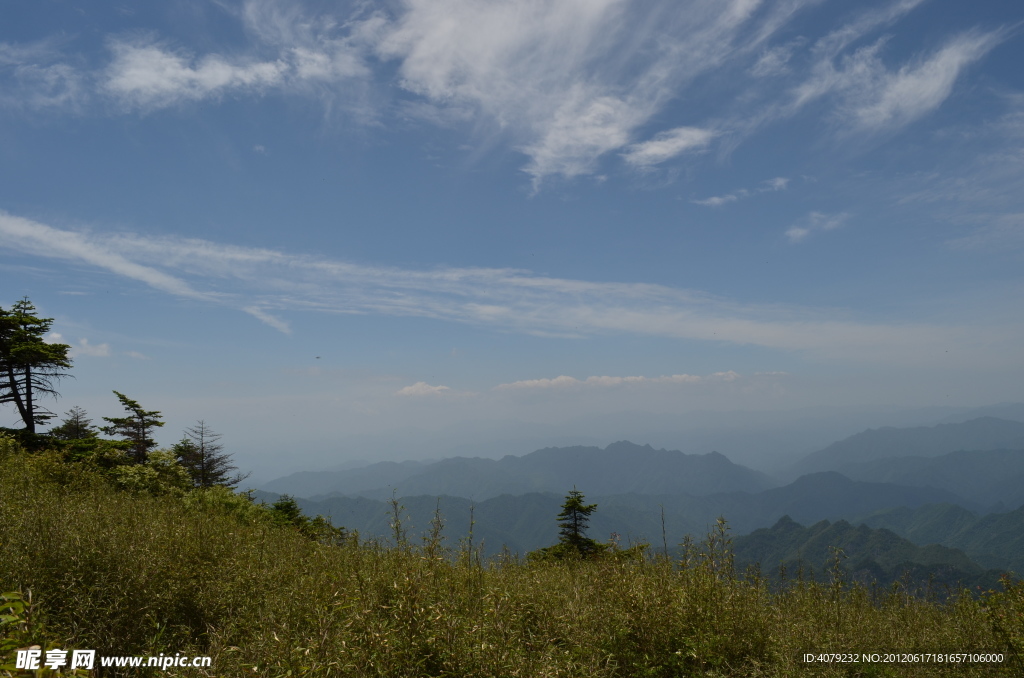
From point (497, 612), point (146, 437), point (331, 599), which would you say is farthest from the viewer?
point (146, 437)

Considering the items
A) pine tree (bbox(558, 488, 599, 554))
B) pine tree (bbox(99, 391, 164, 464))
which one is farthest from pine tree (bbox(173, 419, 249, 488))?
pine tree (bbox(558, 488, 599, 554))

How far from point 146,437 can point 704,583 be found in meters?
33.1

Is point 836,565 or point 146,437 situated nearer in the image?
point 836,565

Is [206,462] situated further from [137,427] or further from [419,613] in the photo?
[419,613]

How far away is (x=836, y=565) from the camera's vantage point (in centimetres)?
839

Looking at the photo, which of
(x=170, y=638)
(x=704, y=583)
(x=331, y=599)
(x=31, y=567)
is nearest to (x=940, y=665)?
(x=704, y=583)

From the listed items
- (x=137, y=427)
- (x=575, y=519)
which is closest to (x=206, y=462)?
(x=137, y=427)

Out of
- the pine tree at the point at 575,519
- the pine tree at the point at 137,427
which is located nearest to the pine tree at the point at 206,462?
the pine tree at the point at 137,427

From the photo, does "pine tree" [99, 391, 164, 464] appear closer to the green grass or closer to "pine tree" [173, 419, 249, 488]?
"pine tree" [173, 419, 249, 488]

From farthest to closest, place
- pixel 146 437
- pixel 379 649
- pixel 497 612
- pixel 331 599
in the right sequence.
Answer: pixel 146 437
pixel 331 599
pixel 497 612
pixel 379 649

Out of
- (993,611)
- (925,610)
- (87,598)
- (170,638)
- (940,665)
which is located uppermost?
(87,598)

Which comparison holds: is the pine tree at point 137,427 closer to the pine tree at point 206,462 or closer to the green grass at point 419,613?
the pine tree at point 206,462

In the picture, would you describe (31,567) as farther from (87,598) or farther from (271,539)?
(271,539)

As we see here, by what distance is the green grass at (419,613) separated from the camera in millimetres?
5008
